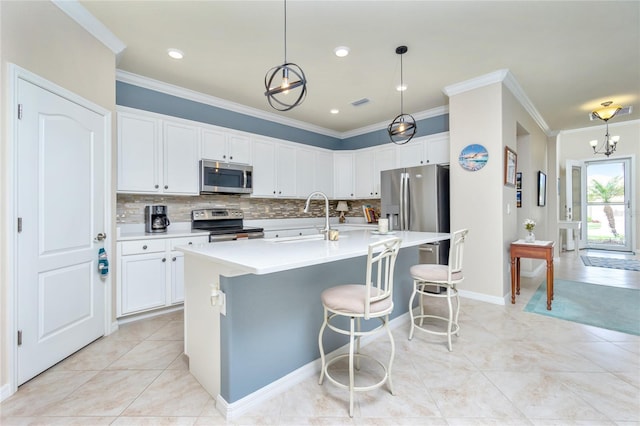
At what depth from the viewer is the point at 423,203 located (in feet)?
13.2

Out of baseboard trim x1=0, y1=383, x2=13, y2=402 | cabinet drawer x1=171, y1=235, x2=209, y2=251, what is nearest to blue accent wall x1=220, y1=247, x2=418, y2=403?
baseboard trim x1=0, y1=383, x2=13, y2=402

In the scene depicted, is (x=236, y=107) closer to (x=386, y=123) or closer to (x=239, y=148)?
(x=239, y=148)

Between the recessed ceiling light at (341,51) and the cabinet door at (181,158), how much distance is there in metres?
2.05

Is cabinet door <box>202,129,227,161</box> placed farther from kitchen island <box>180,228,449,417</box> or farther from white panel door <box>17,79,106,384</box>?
kitchen island <box>180,228,449,417</box>

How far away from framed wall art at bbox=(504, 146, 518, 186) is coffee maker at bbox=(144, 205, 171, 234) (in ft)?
13.8

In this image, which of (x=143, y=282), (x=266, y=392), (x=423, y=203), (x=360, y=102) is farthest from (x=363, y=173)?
(x=266, y=392)

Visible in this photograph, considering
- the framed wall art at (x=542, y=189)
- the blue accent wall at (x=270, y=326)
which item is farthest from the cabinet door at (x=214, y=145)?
the framed wall art at (x=542, y=189)

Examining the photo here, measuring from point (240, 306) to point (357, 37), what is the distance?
255 cm

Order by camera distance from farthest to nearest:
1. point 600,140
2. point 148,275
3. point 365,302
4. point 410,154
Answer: point 600,140 → point 410,154 → point 148,275 → point 365,302

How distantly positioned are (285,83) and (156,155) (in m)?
2.34

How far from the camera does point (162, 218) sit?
11.6 feet

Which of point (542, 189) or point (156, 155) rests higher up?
point (156, 155)

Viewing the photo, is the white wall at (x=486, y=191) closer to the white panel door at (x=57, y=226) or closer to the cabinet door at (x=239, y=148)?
the cabinet door at (x=239, y=148)

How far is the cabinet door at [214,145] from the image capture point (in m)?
3.88
